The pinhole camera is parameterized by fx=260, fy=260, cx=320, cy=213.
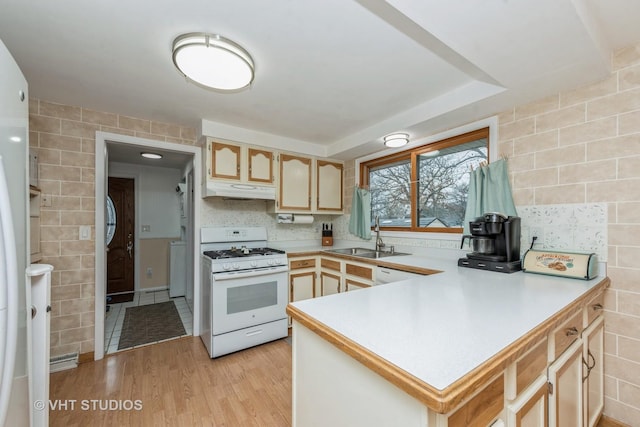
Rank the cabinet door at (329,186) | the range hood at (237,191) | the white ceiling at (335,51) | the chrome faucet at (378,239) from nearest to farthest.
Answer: the white ceiling at (335,51)
the range hood at (237,191)
the chrome faucet at (378,239)
the cabinet door at (329,186)

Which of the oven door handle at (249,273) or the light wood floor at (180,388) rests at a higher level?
the oven door handle at (249,273)

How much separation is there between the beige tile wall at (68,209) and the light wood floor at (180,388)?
0.38m

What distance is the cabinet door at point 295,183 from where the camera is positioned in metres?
3.14

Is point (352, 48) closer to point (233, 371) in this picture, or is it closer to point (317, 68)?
point (317, 68)

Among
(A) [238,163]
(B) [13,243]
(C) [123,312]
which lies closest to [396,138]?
(A) [238,163]

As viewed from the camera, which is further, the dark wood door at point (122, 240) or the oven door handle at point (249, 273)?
the dark wood door at point (122, 240)

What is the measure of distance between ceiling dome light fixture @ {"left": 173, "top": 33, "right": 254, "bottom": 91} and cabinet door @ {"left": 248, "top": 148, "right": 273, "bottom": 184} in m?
1.28

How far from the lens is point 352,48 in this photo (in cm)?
152

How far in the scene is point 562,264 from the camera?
1525 millimetres

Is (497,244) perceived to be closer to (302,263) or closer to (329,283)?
(329,283)

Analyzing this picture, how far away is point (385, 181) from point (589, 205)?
1.84 m

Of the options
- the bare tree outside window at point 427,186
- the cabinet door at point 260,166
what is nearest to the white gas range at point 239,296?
the cabinet door at point 260,166

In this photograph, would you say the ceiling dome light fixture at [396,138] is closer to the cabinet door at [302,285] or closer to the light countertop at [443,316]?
the light countertop at [443,316]

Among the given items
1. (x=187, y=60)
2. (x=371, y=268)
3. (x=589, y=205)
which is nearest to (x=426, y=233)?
(x=371, y=268)
